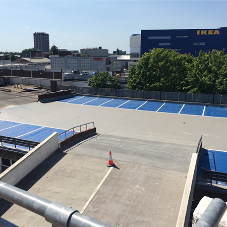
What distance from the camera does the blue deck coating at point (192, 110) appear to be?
2991 cm

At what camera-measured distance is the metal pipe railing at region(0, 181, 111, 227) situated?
1713mm

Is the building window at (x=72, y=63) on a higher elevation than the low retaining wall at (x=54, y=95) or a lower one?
higher

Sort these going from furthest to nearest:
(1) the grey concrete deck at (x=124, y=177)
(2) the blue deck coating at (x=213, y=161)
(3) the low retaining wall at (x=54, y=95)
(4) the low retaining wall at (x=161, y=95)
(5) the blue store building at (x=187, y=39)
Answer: (5) the blue store building at (x=187, y=39)
(3) the low retaining wall at (x=54, y=95)
(4) the low retaining wall at (x=161, y=95)
(2) the blue deck coating at (x=213, y=161)
(1) the grey concrete deck at (x=124, y=177)

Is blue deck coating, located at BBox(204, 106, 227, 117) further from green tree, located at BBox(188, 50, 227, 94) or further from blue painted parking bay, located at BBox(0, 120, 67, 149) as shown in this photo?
blue painted parking bay, located at BBox(0, 120, 67, 149)

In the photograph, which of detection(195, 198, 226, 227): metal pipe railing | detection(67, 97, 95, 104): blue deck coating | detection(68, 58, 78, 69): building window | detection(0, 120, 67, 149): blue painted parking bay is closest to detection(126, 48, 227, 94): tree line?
detection(67, 97, 95, 104): blue deck coating

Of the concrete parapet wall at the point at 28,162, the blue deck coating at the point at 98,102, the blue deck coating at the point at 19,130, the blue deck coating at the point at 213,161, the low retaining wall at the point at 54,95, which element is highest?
the low retaining wall at the point at 54,95

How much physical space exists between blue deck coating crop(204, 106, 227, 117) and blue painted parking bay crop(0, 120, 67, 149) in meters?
16.8

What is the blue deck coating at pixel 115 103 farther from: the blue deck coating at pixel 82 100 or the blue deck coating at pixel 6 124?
the blue deck coating at pixel 6 124

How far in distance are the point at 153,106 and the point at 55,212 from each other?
107 feet

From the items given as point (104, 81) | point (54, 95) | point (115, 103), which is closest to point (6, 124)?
point (54, 95)

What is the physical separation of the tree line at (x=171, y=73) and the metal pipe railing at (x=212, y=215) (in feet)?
117

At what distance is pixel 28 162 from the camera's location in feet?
43.6

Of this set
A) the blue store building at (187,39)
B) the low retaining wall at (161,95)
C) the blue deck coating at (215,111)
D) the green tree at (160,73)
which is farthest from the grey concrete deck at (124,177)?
the blue store building at (187,39)

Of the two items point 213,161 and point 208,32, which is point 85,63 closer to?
point 208,32
